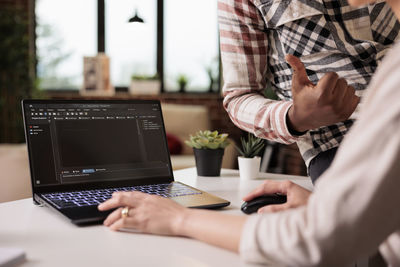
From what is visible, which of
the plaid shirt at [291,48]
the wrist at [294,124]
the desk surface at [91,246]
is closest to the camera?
the desk surface at [91,246]

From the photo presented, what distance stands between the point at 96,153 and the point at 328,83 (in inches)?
23.2

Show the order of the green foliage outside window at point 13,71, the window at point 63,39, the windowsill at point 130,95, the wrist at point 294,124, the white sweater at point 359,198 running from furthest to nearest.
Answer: the window at point 63,39
the windowsill at point 130,95
the green foliage outside window at point 13,71
the wrist at point 294,124
the white sweater at point 359,198

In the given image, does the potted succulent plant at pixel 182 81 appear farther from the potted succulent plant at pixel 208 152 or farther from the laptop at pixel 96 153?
the laptop at pixel 96 153

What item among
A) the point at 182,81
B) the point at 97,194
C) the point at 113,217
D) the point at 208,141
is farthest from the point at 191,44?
the point at 113,217

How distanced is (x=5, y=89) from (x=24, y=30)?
26.4 inches

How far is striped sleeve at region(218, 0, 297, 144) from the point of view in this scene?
1285 millimetres

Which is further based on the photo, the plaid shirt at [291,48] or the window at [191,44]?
the window at [191,44]

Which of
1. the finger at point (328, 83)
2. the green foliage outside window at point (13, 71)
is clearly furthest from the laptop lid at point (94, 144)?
the green foliage outside window at point (13, 71)

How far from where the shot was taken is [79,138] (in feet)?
3.83

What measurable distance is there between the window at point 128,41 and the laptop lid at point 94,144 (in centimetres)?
425

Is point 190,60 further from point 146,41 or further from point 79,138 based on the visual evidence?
point 79,138

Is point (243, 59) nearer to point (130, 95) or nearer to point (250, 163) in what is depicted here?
point (250, 163)

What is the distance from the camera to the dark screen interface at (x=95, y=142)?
112 centimetres

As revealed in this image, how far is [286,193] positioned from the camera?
100 cm
